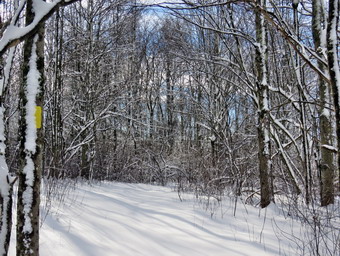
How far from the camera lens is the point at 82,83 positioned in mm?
9969

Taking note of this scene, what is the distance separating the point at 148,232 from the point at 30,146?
2.05 metres

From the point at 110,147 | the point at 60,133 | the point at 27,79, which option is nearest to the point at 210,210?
the point at 27,79

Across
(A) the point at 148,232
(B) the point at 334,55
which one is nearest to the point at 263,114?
(A) the point at 148,232

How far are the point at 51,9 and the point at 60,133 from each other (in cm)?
713

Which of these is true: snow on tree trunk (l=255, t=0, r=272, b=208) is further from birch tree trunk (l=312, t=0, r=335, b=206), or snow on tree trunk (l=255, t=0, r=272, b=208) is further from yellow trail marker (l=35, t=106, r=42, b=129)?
yellow trail marker (l=35, t=106, r=42, b=129)

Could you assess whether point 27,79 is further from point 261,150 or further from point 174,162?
point 174,162

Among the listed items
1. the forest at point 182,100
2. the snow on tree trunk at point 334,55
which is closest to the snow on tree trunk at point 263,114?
the forest at point 182,100

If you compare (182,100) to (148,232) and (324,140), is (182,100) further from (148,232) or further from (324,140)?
(148,232)

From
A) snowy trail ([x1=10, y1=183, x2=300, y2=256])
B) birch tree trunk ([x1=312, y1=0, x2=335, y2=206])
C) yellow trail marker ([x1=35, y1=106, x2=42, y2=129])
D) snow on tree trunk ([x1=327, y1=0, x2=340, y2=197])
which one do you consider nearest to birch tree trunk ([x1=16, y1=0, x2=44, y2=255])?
yellow trail marker ([x1=35, y1=106, x2=42, y2=129])

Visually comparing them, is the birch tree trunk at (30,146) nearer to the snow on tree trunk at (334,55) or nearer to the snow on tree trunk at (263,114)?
the snow on tree trunk at (334,55)

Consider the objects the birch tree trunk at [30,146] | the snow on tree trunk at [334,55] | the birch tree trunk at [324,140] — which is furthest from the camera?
the birch tree trunk at [324,140]

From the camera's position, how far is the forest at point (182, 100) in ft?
5.89

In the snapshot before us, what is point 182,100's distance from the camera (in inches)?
537

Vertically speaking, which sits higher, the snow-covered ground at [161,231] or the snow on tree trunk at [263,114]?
the snow on tree trunk at [263,114]
